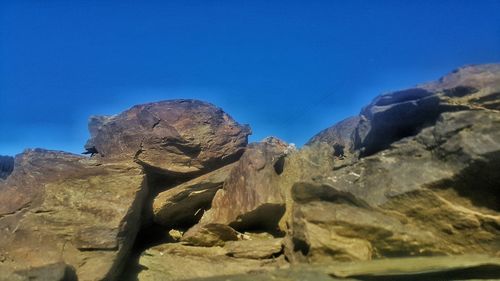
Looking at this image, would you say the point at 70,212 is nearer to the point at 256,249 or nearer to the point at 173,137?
the point at 173,137

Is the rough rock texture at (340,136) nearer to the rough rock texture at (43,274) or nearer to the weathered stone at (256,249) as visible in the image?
the weathered stone at (256,249)

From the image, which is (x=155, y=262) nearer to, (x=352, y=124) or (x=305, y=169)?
(x=305, y=169)

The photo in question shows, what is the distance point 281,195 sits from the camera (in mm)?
8188

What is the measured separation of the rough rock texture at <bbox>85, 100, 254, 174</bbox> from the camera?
880 cm

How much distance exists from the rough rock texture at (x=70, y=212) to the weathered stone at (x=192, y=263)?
565mm

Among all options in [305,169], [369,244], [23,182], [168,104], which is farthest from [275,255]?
[23,182]

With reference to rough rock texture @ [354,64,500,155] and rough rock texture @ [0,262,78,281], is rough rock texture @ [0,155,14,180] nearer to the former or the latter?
rough rock texture @ [0,262,78,281]

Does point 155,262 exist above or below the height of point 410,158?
below

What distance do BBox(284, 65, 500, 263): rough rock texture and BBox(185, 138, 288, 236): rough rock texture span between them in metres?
0.88

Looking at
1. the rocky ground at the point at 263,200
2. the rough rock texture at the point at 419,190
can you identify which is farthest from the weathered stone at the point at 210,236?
the rough rock texture at the point at 419,190

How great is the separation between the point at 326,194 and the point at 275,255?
1.47m

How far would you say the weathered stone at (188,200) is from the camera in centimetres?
852

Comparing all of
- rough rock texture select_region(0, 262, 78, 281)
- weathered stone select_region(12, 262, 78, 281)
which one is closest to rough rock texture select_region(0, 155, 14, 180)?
rough rock texture select_region(0, 262, 78, 281)

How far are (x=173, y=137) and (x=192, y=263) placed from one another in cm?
282
